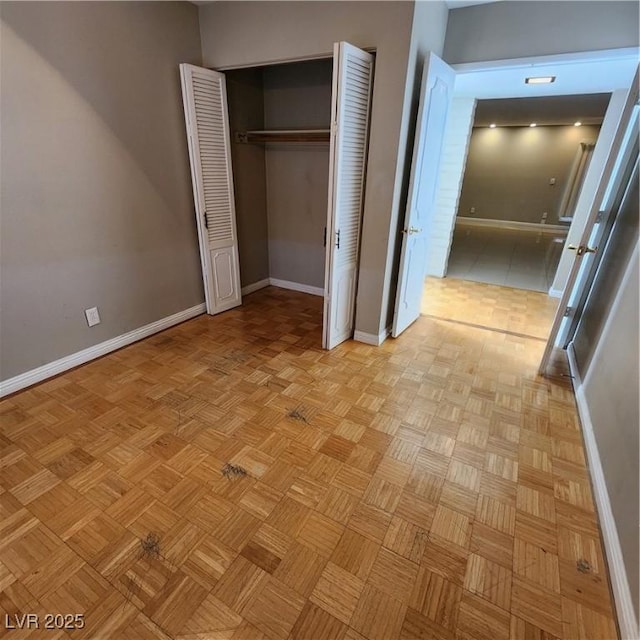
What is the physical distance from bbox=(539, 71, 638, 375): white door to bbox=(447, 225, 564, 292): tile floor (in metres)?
1.80

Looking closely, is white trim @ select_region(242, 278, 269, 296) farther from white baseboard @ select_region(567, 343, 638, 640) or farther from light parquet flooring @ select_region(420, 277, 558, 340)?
white baseboard @ select_region(567, 343, 638, 640)

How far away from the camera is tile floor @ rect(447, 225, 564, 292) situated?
4.88 m

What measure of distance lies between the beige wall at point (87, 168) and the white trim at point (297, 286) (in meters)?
1.48

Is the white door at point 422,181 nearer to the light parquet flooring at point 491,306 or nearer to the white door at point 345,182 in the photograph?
the white door at point 345,182

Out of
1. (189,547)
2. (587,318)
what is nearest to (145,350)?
(189,547)

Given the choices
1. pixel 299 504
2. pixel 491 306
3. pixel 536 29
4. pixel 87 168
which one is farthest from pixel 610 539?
pixel 87 168

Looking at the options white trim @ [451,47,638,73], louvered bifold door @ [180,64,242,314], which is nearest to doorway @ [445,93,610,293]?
white trim @ [451,47,638,73]

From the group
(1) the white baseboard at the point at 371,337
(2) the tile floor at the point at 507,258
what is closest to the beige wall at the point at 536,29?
(1) the white baseboard at the point at 371,337

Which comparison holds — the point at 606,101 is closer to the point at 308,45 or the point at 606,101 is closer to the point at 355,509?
the point at 308,45

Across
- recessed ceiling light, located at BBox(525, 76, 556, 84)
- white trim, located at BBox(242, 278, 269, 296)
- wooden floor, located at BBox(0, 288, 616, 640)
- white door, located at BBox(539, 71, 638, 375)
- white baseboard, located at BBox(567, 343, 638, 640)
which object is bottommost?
wooden floor, located at BBox(0, 288, 616, 640)

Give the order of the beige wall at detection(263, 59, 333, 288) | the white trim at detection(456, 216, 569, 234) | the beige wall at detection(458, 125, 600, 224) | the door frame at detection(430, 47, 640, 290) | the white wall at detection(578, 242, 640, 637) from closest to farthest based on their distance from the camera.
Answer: the white wall at detection(578, 242, 640, 637)
the door frame at detection(430, 47, 640, 290)
the beige wall at detection(263, 59, 333, 288)
the beige wall at detection(458, 125, 600, 224)
the white trim at detection(456, 216, 569, 234)

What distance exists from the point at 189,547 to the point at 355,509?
70 cm

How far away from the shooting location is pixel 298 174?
3725 mm

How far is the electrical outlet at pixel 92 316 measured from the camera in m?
2.53
